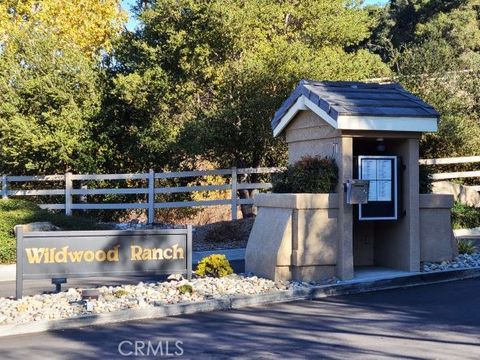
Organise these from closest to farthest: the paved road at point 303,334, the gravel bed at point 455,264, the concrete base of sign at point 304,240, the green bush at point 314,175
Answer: the paved road at point 303,334 < the concrete base of sign at point 304,240 < the green bush at point 314,175 < the gravel bed at point 455,264

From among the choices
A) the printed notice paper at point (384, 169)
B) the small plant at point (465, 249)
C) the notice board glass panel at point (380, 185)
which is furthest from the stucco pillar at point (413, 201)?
the small plant at point (465, 249)

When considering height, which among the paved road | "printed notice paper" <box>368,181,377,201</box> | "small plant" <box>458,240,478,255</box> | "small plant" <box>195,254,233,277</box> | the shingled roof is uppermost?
the shingled roof

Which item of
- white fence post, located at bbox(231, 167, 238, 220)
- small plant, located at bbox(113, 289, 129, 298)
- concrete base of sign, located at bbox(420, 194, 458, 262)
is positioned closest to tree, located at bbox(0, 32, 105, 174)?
white fence post, located at bbox(231, 167, 238, 220)

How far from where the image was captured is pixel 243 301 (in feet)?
33.3

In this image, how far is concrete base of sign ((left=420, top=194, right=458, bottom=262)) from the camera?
40.7 ft

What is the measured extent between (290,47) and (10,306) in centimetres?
1218

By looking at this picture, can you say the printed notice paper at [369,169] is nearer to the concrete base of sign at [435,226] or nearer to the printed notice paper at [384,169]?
the printed notice paper at [384,169]

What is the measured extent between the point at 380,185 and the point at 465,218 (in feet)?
23.8

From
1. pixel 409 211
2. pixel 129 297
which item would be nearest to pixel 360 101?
pixel 409 211

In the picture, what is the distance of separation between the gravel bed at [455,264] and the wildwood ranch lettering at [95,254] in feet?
14.9

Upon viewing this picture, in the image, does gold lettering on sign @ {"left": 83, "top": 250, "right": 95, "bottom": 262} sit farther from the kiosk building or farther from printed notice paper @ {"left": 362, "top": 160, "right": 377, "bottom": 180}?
printed notice paper @ {"left": 362, "top": 160, "right": 377, "bottom": 180}

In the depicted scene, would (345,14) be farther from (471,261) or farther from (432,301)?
(432,301)

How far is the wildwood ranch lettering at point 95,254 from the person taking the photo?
1038 cm

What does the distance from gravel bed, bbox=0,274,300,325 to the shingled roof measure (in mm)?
3026
